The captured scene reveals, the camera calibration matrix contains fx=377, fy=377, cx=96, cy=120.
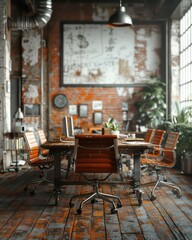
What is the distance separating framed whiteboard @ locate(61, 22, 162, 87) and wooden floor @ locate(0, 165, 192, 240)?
575cm

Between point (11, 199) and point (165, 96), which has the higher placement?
point (165, 96)

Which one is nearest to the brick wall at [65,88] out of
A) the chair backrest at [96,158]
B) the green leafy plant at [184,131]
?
the green leafy plant at [184,131]

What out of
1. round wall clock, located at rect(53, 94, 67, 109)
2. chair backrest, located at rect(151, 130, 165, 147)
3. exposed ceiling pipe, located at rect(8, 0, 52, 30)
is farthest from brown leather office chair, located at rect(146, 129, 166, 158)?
round wall clock, located at rect(53, 94, 67, 109)

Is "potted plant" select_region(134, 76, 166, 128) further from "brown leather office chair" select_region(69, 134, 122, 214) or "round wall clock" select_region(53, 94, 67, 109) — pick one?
"brown leather office chair" select_region(69, 134, 122, 214)

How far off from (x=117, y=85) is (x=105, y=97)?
1.69ft

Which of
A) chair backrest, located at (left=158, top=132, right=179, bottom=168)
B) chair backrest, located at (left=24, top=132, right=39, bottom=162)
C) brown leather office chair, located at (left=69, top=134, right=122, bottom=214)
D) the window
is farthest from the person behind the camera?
the window

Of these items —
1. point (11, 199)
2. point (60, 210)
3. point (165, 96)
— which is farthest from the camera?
point (165, 96)

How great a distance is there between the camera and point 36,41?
450 inches

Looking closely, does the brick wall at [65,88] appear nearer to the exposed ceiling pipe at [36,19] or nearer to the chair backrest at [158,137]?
the exposed ceiling pipe at [36,19]

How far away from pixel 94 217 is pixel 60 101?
728 cm

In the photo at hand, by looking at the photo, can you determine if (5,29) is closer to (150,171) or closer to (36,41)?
(36,41)

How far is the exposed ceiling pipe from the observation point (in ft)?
30.8

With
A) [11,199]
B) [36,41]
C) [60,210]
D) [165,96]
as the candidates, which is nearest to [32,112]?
[36,41]

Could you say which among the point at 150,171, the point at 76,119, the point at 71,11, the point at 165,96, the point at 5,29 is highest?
the point at 71,11
